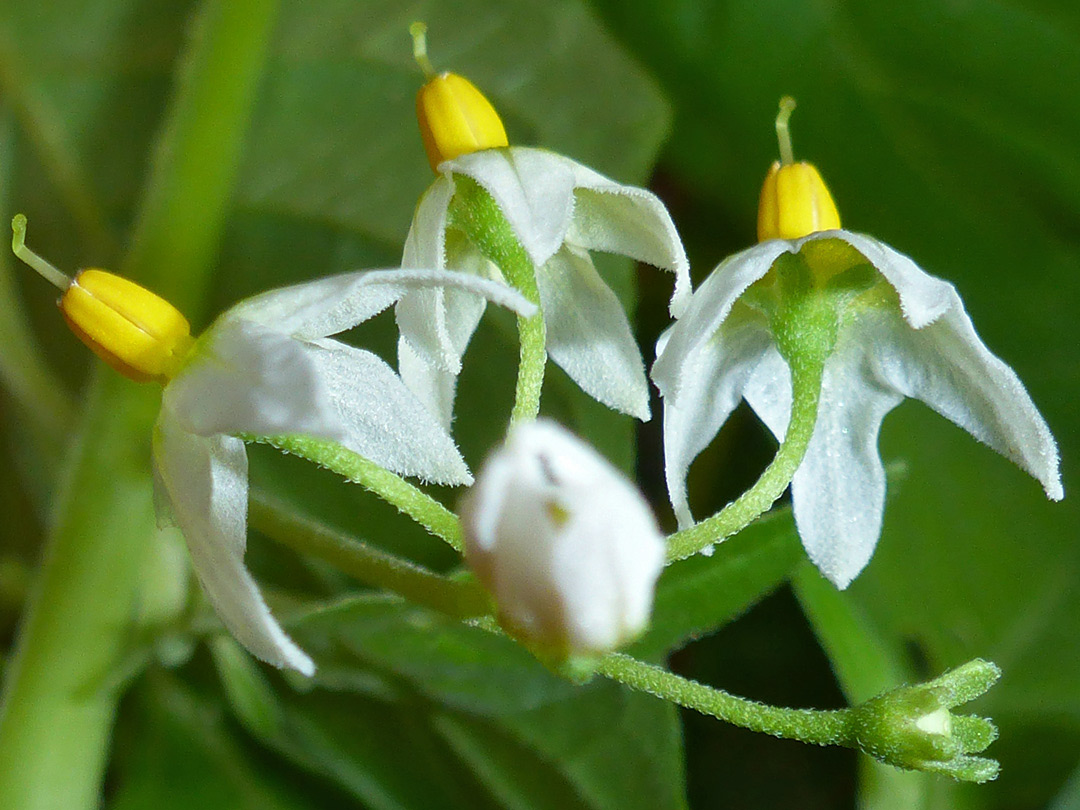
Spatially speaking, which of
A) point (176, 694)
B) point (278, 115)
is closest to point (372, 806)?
point (176, 694)

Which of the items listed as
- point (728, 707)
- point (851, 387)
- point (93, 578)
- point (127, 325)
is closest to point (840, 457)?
point (851, 387)

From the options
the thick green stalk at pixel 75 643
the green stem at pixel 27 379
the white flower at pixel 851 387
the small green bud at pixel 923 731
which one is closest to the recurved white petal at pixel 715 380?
the white flower at pixel 851 387

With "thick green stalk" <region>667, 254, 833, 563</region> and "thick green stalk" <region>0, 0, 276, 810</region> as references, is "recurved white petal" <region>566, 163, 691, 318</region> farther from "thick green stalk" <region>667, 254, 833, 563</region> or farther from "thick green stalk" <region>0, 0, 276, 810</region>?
"thick green stalk" <region>0, 0, 276, 810</region>

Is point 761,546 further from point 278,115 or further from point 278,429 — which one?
point 278,115

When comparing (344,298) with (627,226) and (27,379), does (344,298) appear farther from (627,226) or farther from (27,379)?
(27,379)

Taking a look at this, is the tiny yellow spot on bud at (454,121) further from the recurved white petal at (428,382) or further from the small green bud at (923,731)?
the small green bud at (923,731)

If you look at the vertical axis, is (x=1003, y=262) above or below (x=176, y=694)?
above
